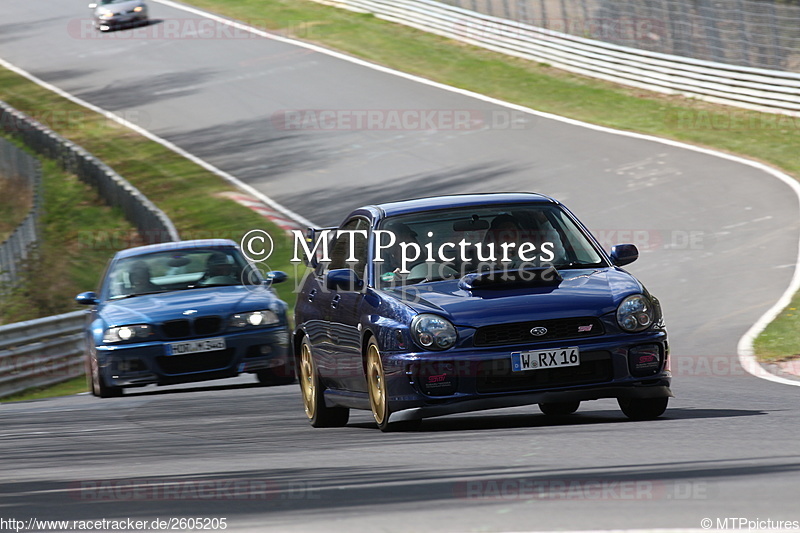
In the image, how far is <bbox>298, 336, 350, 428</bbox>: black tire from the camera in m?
10.5

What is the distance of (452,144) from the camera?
29359 mm

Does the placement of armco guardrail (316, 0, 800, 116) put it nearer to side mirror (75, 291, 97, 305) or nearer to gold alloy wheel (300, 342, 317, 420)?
side mirror (75, 291, 97, 305)

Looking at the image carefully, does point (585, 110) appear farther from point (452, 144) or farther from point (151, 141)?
point (151, 141)

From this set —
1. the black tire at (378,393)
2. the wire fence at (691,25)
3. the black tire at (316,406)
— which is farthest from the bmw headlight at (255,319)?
the wire fence at (691,25)

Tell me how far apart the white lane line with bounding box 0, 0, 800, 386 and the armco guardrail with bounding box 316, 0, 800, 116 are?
2.80 m

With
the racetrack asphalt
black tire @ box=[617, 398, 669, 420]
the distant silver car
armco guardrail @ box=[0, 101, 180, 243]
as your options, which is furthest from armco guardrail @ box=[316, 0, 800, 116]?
black tire @ box=[617, 398, 669, 420]

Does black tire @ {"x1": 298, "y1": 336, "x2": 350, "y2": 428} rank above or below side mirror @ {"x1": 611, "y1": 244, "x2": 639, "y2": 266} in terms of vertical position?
below

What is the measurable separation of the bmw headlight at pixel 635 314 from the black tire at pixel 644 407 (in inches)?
21.1

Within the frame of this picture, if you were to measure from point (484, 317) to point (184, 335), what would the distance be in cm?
570

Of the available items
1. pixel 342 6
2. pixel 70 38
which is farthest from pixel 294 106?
pixel 70 38

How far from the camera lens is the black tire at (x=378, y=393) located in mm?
9117

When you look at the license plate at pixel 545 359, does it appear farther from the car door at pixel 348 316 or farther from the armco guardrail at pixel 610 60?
the armco guardrail at pixel 610 60

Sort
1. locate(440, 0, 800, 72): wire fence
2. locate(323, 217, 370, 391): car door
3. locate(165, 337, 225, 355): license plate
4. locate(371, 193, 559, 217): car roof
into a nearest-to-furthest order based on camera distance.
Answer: locate(323, 217, 370, 391): car door → locate(371, 193, 559, 217): car roof → locate(165, 337, 225, 355): license plate → locate(440, 0, 800, 72): wire fence

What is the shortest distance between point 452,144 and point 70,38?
2196cm
